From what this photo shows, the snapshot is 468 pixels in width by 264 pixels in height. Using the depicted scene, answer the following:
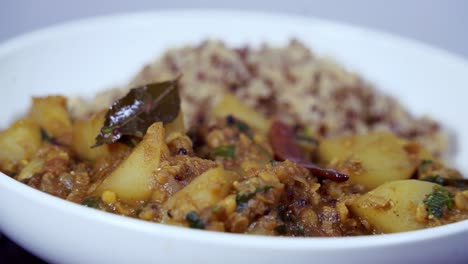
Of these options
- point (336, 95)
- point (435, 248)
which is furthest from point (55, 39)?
point (435, 248)

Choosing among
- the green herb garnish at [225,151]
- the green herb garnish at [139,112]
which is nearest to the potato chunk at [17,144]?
the green herb garnish at [139,112]

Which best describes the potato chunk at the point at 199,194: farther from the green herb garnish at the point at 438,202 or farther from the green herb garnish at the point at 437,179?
the green herb garnish at the point at 437,179

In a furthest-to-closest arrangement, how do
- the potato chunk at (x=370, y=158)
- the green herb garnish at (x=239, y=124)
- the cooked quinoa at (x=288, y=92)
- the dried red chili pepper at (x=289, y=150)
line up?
the cooked quinoa at (x=288, y=92) < the green herb garnish at (x=239, y=124) < the potato chunk at (x=370, y=158) < the dried red chili pepper at (x=289, y=150)

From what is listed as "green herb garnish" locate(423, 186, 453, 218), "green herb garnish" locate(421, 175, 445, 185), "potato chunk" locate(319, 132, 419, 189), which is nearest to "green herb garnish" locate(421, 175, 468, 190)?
"green herb garnish" locate(421, 175, 445, 185)

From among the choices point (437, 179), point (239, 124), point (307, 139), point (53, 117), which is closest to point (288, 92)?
point (307, 139)

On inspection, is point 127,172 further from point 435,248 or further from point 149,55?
point 149,55
